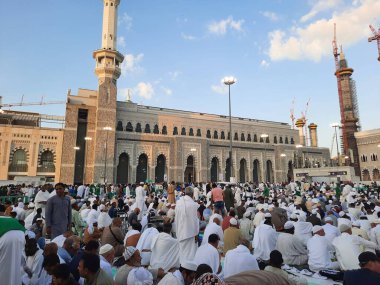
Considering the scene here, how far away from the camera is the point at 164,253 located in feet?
14.6

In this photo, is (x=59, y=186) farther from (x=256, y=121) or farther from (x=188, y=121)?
(x=256, y=121)

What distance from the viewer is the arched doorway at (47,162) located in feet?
95.4

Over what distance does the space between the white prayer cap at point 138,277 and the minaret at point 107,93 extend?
2441 centimetres

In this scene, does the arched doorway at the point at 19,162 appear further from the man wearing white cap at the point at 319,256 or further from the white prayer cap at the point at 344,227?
the white prayer cap at the point at 344,227

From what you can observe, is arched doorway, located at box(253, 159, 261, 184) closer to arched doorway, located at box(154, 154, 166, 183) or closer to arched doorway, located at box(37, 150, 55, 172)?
arched doorway, located at box(154, 154, 166, 183)

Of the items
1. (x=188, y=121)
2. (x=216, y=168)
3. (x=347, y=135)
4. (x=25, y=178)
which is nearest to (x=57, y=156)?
(x=25, y=178)

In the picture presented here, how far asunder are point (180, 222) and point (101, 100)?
85.2 ft

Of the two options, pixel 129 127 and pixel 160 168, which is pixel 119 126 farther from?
pixel 160 168

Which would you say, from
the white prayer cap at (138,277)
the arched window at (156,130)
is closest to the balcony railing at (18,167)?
the arched window at (156,130)

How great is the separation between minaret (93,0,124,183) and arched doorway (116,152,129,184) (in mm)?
1837

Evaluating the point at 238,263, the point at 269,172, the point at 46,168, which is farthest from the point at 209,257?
the point at 269,172

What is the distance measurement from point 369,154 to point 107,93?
4174 cm

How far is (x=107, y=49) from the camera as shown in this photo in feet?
99.0

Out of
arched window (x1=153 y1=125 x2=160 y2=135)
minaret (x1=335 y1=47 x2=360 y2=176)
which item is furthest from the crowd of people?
minaret (x1=335 y1=47 x2=360 y2=176)
